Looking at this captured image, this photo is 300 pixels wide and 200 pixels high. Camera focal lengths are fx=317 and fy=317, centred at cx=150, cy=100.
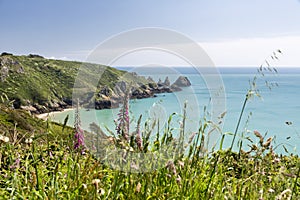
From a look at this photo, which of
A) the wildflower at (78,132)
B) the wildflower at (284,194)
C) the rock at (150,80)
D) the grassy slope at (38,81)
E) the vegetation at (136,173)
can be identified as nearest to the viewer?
the wildflower at (284,194)

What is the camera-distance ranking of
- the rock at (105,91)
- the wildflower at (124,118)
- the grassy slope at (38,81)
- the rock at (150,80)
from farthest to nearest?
the grassy slope at (38,81) → the rock at (105,91) → the rock at (150,80) → the wildflower at (124,118)

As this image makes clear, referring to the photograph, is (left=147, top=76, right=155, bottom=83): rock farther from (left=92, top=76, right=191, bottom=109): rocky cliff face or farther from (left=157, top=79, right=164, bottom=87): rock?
(left=157, top=79, right=164, bottom=87): rock

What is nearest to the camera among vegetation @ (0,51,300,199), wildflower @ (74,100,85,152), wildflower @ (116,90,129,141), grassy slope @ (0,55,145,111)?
vegetation @ (0,51,300,199)

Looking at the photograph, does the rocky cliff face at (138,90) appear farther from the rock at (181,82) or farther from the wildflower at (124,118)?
the wildflower at (124,118)

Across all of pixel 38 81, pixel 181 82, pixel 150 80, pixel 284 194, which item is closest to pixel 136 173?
pixel 284 194

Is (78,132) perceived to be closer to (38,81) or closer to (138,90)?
(138,90)

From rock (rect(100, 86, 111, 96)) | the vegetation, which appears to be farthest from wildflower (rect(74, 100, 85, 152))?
rock (rect(100, 86, 111, 96))

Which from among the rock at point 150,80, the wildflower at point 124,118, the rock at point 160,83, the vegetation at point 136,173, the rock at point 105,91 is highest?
the rock at point 150,80

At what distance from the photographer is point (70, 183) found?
232 cm

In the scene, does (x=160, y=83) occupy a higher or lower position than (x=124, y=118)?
higher

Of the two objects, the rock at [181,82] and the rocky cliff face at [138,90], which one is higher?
the rock at [181,82]

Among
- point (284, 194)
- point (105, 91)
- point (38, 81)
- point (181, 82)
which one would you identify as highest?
point (38, 81)

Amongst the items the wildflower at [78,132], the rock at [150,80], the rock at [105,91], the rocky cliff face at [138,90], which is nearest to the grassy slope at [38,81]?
the rock at [105,91]

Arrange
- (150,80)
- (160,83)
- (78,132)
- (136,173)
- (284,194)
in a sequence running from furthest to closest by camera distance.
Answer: (160,83)
(150,80)
(78,132)
(136,173)
(284,194)
